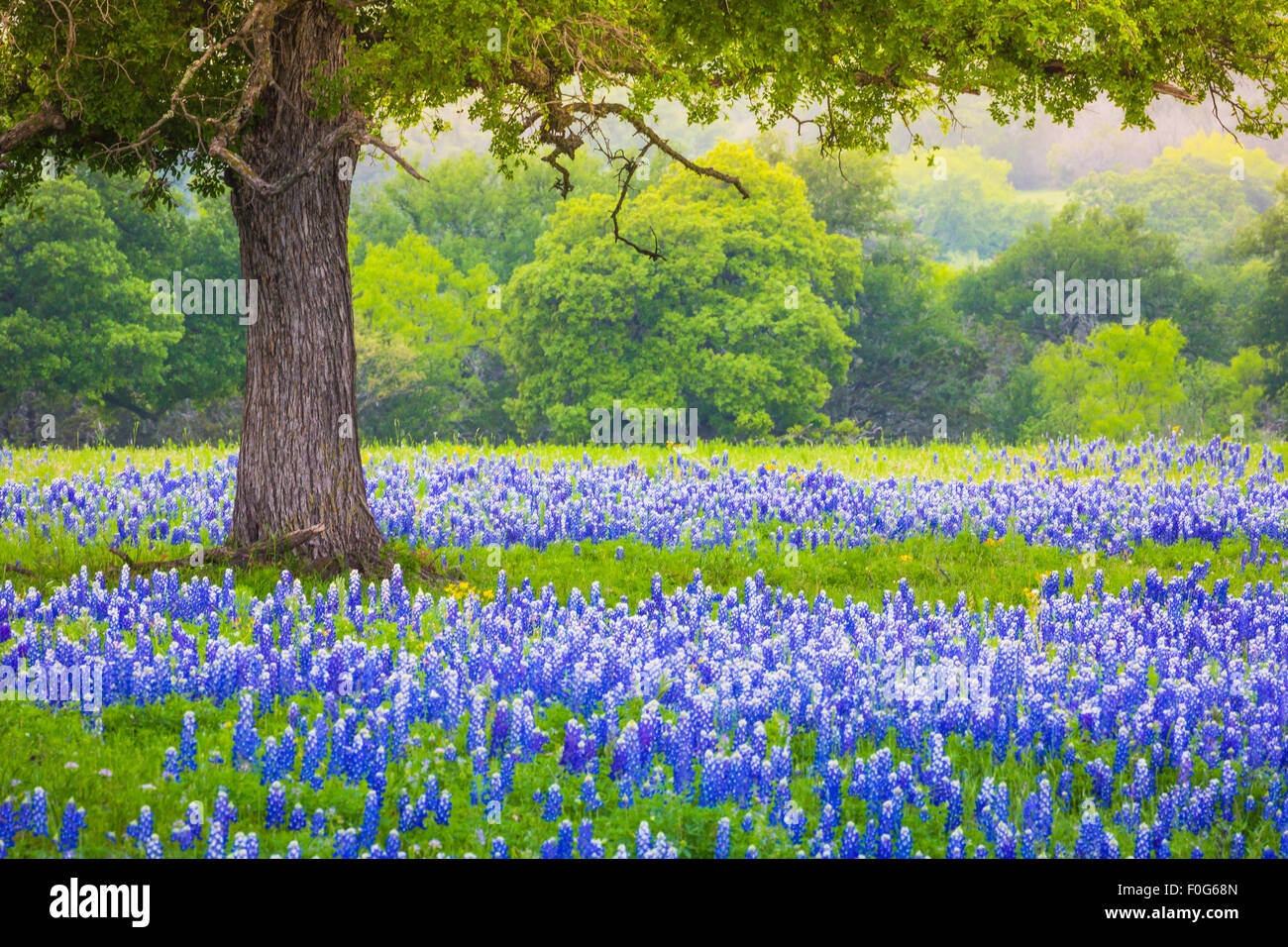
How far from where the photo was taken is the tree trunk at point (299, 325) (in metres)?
11.4

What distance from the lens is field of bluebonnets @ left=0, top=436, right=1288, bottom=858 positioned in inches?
214

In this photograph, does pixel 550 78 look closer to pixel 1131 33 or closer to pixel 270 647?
pixel 1131 33

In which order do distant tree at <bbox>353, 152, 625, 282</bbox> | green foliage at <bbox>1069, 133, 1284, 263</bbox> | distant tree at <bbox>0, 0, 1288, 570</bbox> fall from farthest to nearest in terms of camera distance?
green foliage at <bbox>1069, 133, 1284, 263</bbox>, distant tree at <bbox>353, 152, 625, 282</bbox>, distant tree at <bbox>0, 0, 1288, 570</bbox>

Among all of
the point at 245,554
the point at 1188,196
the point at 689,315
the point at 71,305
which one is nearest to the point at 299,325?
the point at 245,554

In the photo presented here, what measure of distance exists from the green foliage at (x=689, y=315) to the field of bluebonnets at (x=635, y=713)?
31.4 meters

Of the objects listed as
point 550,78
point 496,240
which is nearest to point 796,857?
point 550,78

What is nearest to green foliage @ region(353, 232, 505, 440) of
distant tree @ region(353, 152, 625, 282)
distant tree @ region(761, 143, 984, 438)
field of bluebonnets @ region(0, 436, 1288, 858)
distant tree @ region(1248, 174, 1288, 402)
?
distant tree @ region(353, 152, 625, 282)

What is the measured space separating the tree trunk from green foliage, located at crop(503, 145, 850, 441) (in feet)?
104

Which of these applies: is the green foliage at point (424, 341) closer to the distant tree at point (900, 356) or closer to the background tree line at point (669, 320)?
the background tree line at point (669, 320)

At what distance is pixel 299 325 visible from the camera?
11391 mm

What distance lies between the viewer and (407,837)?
17.6 feet

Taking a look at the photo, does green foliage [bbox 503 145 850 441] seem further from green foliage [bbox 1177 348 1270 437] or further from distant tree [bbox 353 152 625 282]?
distant tree [bbox 353 152 625 282]

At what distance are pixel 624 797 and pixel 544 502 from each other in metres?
9.82

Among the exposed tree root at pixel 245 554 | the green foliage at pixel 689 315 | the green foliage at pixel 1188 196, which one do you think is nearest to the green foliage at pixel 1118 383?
the green foliage at pixel 689 315
